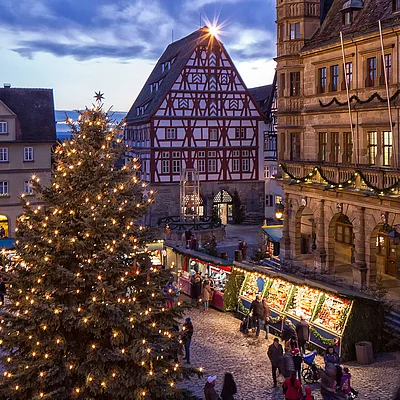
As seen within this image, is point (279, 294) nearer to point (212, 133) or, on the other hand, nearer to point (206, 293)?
point (206, 293)

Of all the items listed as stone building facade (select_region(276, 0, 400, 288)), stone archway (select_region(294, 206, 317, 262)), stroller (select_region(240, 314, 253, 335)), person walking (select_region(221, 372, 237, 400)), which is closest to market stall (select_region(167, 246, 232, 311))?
stroller (select_region(240, 314, 253, 335))

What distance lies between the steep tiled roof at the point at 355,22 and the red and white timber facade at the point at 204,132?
72.5 feet

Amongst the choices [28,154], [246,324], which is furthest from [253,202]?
[246,324]

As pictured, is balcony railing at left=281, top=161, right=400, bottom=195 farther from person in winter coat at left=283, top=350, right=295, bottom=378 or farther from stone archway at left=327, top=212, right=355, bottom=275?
person in winter coat at left=283, top=350, right=295, bottom=378

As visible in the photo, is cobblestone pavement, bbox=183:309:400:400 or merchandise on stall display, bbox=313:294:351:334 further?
merchandise on stall display, bbox=313:294:351:334

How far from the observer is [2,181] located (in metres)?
45.4

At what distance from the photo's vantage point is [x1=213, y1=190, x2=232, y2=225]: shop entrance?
182 feet

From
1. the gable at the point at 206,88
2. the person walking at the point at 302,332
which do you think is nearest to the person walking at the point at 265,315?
the person walking at the point at 302,332

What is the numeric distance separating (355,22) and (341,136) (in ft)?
15.9

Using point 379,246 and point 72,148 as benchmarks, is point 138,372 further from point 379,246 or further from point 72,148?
point 379,246

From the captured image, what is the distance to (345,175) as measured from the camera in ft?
87.0

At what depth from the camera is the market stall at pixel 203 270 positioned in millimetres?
25812

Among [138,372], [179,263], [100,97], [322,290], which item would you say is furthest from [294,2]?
[138,372]

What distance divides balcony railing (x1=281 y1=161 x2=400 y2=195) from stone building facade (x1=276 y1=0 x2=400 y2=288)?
0.04 m
